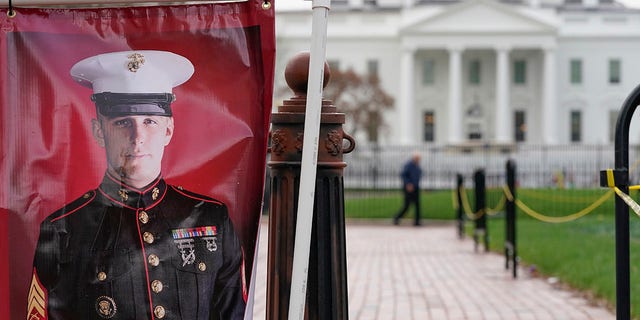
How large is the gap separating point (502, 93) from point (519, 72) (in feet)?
16.8

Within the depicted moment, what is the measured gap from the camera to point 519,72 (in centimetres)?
7438

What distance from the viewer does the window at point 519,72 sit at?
242ft

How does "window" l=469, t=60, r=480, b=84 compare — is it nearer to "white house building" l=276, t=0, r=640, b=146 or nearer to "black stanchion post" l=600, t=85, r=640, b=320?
"white house building" l=276, t=0, r=640, b=146

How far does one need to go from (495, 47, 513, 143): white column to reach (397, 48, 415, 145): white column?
6.59m

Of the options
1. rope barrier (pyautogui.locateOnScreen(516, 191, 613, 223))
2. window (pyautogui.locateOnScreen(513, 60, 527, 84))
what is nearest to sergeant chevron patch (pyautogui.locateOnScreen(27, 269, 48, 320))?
rope barrier (pyautogui.locateOnScreen(516, 191, 613, 223))

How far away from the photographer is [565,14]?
7519 centimetres

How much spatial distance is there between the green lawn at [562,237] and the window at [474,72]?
47798 millimetres

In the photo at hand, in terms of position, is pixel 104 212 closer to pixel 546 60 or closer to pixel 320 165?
pixel 320 165

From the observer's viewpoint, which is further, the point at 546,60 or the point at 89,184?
the point at 546,60

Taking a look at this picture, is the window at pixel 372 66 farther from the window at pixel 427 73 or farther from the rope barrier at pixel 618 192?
the rope barrier at pixel 618 192

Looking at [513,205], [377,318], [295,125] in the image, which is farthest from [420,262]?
[295,125]

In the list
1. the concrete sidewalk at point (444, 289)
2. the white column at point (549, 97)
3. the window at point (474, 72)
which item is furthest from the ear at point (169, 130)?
the window at point (474, 72)

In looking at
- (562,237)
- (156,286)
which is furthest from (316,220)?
(562,237)

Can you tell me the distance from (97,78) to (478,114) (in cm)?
7075
